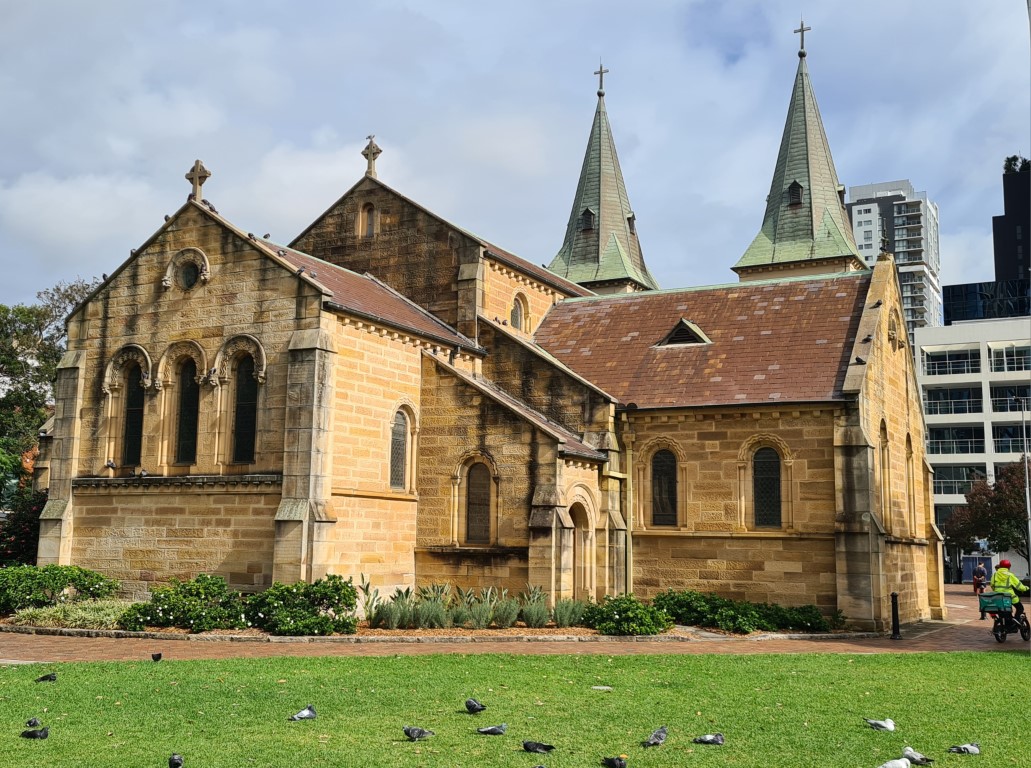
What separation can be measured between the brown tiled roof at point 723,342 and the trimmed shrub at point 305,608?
1040cm

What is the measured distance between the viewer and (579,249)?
52.1 meters

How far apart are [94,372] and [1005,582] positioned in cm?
2286

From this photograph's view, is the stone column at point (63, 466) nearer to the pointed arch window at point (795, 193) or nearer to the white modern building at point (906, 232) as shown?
the pointed arch window at point (795, 193)

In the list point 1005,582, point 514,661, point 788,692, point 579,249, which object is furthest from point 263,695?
point 579,249

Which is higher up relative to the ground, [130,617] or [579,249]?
[579,249]

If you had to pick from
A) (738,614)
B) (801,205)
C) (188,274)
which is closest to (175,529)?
(188,274)

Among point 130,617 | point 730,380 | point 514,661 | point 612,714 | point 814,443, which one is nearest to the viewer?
point 612,714

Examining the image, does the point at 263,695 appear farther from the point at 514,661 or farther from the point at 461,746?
the point at 514,661

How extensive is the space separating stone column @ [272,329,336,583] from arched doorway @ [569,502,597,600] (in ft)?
21.9

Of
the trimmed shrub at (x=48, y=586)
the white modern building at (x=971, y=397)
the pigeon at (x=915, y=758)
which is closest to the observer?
the pigeon at (x=915, y=758)

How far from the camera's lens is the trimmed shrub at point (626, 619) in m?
21.5

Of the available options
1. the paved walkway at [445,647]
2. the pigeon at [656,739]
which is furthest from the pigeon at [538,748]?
the paved walkway at [445,647]

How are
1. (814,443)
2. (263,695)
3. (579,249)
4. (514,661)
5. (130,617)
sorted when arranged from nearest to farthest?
(263,695) < (514,661) < (130,617) < (814,443) < (579,249)

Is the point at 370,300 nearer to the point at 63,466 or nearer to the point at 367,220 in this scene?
the point at 367,220
